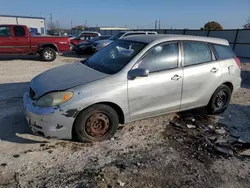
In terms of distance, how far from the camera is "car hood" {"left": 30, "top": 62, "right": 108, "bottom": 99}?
3.22m

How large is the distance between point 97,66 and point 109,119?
1037 mm

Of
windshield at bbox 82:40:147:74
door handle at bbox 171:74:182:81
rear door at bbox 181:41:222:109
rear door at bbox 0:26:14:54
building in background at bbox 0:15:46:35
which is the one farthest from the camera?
building in background at bbox 0:15:46:35

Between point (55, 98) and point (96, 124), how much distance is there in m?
0.75

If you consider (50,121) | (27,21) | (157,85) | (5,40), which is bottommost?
(50,121)

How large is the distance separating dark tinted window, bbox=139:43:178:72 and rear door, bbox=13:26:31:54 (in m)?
9.41

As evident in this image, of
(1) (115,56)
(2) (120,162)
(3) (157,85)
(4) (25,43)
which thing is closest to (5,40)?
(4) (25,43)

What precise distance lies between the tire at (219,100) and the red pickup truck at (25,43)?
376 inches

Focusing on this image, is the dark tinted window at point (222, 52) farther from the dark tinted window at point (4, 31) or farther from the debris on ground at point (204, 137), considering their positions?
the dark tinted window at point (4, 31)

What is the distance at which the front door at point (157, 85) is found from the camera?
352 centimetres

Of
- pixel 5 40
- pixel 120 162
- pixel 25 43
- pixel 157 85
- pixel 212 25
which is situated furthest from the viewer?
pixel 212 25

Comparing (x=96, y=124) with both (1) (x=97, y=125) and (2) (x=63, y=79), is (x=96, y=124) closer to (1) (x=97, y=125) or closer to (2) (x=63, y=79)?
(1) (x=97, y=125)

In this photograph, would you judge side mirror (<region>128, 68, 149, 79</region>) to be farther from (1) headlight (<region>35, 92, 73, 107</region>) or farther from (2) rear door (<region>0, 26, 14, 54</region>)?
(2) rear door (<region>0, 26, 14, 54</region>)

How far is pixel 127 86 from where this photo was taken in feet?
11.1

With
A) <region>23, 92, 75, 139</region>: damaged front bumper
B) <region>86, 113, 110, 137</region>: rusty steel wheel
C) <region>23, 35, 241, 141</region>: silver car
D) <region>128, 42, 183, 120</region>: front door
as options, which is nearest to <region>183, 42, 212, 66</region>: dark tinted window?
<region>23, 35, 241, 141</region>: silver car
